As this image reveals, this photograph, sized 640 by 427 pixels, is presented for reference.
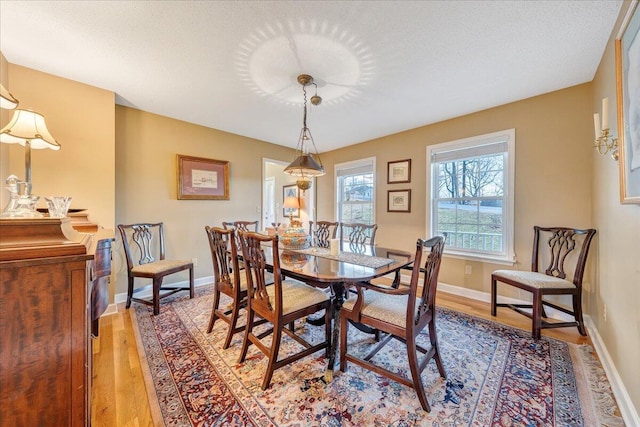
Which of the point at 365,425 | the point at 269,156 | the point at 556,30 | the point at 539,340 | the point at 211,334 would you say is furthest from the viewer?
the point at 269,156

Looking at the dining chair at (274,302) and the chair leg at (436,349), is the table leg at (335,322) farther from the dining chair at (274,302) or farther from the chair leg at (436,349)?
the chair leg at (436,349)

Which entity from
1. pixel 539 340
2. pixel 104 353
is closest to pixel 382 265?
pixel 539 340

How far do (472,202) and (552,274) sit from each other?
3.59ft

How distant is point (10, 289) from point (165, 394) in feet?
4.05

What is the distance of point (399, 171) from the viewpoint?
152 inches

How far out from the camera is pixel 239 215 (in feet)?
13.4

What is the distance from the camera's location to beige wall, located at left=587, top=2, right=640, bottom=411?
1380 mm

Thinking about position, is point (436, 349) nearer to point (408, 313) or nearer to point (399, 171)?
point (408, 313)

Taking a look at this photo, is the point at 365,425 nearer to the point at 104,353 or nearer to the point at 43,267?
the point at 43,267

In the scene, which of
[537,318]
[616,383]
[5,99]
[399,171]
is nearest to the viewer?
[5,99]

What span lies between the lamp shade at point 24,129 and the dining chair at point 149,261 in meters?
1.32

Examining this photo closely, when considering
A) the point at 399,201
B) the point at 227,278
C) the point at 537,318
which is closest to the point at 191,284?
the point at 227,278

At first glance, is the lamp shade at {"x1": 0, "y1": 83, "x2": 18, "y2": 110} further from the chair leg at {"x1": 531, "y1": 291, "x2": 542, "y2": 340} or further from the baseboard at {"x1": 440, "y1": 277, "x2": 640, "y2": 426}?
the chair leg at {"x1": 531, "y1": 291, "x2": 542, "y2": 340}

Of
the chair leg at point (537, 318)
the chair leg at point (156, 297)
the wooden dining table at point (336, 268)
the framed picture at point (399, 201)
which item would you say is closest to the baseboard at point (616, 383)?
the chair leg at point (537, 318)
